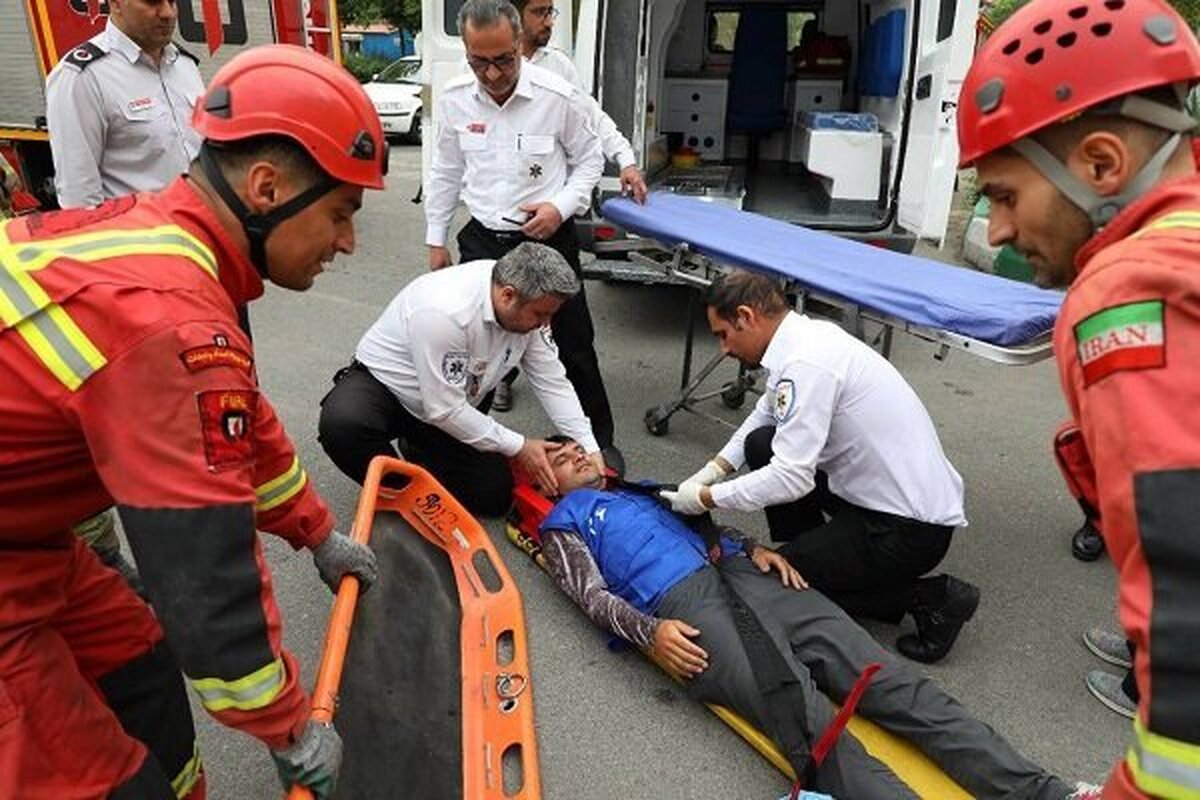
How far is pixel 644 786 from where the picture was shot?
95.2 inches

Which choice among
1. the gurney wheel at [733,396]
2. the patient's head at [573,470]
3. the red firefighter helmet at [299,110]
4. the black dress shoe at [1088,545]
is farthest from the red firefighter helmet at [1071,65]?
the gurney wheel at [733,396]

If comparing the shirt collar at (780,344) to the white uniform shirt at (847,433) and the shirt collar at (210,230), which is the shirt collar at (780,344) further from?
the shirt collar at (210,230)

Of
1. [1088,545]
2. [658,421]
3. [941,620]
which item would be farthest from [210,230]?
[1088,545]

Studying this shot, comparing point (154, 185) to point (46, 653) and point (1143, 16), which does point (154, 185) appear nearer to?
point (46, 653)

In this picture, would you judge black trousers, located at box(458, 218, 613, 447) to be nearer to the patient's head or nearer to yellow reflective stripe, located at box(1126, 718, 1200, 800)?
the patient's head

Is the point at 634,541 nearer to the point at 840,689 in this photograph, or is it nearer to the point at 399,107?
the point at 840,689

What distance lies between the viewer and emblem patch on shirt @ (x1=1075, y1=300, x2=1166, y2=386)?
90 cm

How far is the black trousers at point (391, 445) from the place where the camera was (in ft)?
11.5

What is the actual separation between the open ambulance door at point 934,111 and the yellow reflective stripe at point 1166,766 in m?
4.52

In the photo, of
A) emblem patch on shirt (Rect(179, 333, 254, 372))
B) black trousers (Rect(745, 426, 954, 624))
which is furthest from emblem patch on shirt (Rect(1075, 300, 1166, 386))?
black trousers (Rect(745, 426, 954, 624))

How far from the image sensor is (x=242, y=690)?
1.32 m

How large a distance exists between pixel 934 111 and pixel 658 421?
2.44 m

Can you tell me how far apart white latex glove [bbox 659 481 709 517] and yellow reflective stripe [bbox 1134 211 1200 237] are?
2.01m

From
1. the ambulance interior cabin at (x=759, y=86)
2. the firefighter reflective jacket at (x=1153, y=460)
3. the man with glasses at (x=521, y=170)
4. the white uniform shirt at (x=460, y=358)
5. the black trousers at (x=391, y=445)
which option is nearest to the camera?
the firefighter reflective jacket at (x=1153, y=460)
